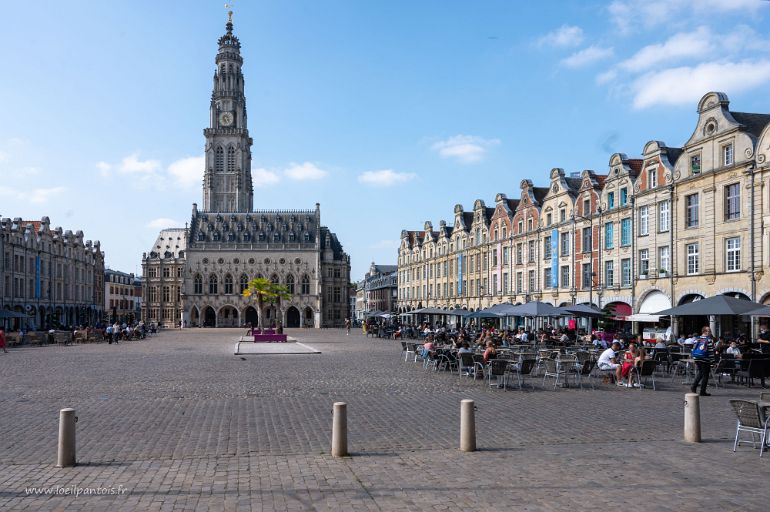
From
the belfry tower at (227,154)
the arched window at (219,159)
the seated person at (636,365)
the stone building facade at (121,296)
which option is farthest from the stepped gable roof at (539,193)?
the stone building facade at (121,296)

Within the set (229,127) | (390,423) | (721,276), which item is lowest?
(390,423)

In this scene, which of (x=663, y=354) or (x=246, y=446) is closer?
(x=246, y=446)

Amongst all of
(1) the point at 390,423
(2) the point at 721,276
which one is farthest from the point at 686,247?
(1) the point at 390,423

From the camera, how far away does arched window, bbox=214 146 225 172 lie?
11975 centimetres

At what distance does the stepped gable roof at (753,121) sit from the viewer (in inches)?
1319

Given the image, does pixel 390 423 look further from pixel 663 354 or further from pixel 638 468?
pixel 663 354

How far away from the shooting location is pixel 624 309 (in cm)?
4206

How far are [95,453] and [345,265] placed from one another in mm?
104235

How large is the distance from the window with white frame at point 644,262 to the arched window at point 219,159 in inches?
3591

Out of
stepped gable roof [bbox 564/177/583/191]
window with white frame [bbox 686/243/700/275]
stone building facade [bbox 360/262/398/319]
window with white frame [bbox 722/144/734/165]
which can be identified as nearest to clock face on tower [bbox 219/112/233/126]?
stone building facade [bbox 360/262/398/319]

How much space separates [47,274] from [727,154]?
227 ft

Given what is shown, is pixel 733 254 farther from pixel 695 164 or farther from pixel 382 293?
pixel 382 293

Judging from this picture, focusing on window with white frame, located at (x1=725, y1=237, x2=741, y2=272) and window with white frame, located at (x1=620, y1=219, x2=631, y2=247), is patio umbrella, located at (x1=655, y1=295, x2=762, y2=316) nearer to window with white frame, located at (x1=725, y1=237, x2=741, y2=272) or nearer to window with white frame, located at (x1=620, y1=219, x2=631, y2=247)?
window with white frame, located at (x1=725, y1=237, x2=741, y2=272)

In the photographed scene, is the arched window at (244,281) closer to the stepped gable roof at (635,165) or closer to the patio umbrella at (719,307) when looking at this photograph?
the stepped gable roof at (635,165)
